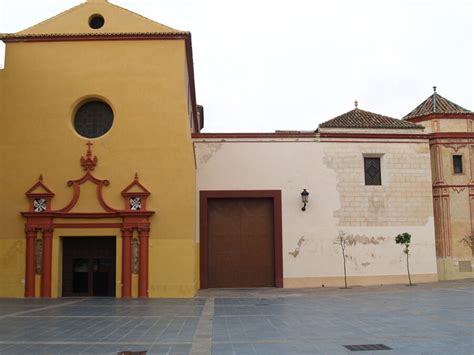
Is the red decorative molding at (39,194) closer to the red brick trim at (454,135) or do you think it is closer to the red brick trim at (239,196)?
the red brick trim at (239,196)

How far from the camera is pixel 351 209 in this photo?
861 inches

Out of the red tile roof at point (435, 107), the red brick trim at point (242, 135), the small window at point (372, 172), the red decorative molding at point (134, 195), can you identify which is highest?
the red tile roof at point (435, 107)

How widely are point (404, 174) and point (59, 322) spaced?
1590 cm

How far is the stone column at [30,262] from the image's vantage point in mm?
17422

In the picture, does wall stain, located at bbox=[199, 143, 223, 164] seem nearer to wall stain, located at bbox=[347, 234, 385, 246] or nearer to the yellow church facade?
the yellow church facade

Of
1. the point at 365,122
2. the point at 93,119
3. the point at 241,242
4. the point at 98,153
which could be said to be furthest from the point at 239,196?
the point at 365,122

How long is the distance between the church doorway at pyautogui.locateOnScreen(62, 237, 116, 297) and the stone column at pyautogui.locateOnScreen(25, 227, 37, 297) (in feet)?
3.43

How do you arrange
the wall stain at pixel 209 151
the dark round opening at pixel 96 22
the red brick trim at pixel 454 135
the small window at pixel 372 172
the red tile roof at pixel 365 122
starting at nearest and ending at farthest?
the dark round opening at pixel 96 22
the wall stain at pixel 209 151
the small window at pixel 372 172
the red tile roof at pixel 365 122
the red brick trim at pixel 454 135

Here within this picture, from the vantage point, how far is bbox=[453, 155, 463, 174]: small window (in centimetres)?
2334

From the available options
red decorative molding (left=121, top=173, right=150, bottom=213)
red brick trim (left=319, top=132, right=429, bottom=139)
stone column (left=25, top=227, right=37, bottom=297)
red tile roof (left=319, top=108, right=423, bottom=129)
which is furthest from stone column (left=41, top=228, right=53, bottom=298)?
red tile roof (left=319, top=108, right=423, bottom=129)

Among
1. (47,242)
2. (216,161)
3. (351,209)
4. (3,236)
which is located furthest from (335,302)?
(3,236)

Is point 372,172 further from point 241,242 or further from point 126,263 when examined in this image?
point 126,263

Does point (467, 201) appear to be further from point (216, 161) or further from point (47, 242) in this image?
point (47, 242)

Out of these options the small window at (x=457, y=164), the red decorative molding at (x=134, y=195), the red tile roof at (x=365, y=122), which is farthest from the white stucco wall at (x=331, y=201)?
the red decorative molding at (x=134, y=195)
